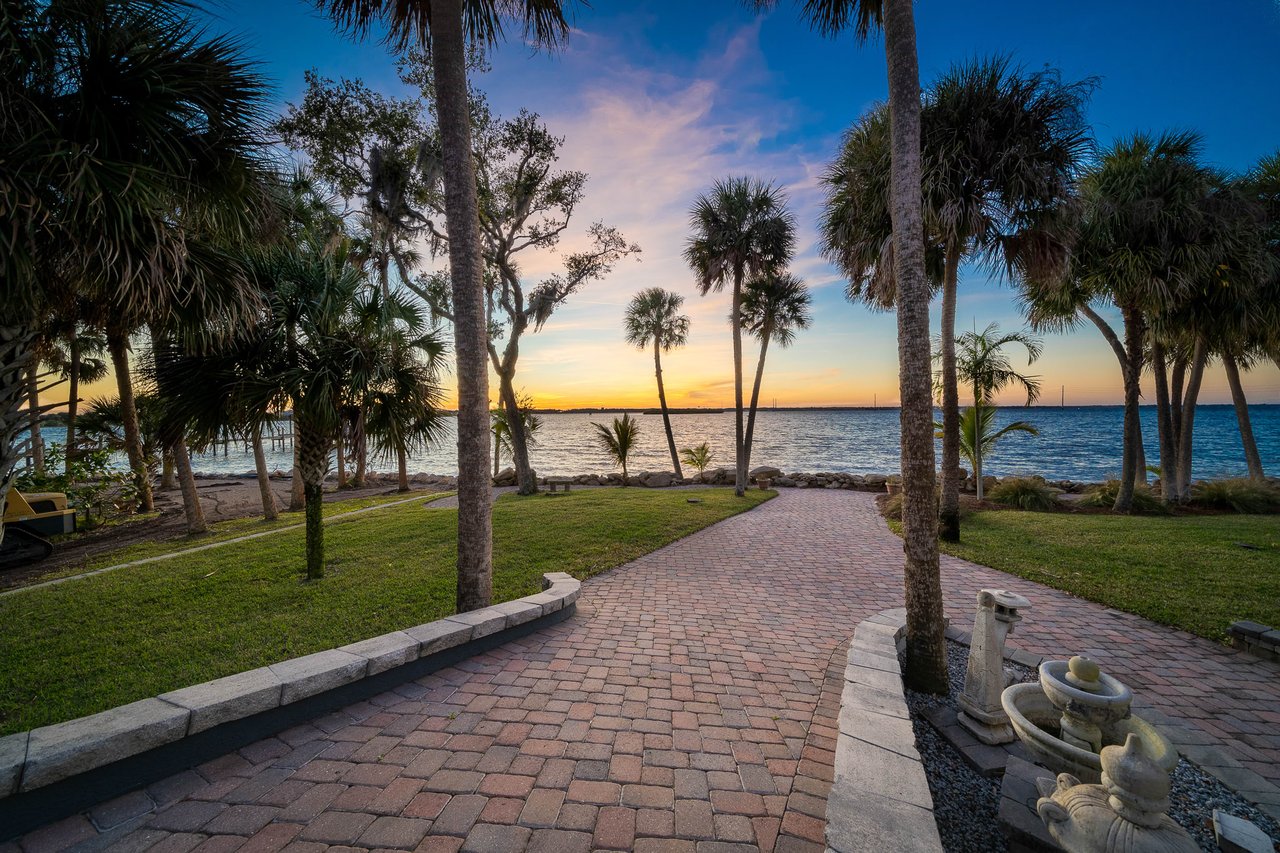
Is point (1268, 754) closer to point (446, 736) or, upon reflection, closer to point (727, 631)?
point (727, 631)

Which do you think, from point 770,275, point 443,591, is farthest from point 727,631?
point 770,275

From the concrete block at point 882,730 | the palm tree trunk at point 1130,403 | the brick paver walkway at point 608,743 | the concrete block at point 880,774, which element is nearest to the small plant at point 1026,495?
the palm tree trunk at point 1130,403

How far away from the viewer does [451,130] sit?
4.32m

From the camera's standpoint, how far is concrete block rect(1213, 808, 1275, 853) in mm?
2018

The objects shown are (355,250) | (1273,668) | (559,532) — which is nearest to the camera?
(1273,668)

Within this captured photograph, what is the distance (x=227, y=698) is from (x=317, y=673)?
45cm

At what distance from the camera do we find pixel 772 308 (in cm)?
1767

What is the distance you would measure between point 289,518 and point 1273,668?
53.8 feet

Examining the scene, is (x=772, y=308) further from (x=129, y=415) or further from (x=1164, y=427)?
(x=129, y=415)

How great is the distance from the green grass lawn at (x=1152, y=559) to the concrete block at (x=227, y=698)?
26.5 feet

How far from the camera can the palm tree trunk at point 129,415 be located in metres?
10.8

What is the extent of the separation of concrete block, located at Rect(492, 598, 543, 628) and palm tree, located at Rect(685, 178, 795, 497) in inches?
472

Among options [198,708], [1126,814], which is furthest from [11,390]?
[1126,814]

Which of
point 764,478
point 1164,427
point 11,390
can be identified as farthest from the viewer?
point 764,478
